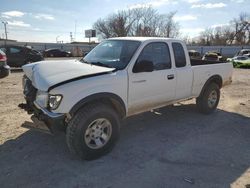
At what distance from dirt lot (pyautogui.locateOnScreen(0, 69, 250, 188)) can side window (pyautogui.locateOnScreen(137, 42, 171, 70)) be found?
1373mm

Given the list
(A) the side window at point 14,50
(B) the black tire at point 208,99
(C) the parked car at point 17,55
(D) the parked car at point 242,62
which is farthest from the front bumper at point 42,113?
(D) the parked car at point 242,62

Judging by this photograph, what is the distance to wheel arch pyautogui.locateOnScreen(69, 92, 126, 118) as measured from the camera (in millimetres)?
4012

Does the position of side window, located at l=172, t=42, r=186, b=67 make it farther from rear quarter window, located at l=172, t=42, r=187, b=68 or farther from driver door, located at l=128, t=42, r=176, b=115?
driver door, located at l=128, t=42, r=176, b=115

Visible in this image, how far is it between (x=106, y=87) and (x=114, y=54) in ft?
3.52

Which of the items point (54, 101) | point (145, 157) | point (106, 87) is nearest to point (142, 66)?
point (106, 87)

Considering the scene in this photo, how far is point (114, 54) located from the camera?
5.18 m

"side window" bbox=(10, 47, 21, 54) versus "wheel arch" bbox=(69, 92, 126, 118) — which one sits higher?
"side window" bbox=(10, 47, 21, 54)

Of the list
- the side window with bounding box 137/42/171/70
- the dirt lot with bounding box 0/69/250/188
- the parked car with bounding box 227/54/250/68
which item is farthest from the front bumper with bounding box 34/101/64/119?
the parked car with bounding box 227/54/250/68

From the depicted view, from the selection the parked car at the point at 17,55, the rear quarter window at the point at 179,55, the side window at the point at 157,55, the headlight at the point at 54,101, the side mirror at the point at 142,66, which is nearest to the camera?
the headlight at the point at 54,101

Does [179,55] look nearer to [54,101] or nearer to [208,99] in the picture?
[208,99]

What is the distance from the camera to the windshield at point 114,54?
4866mm

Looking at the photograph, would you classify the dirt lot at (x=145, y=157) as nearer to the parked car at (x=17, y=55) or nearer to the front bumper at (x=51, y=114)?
the front bumper at (x=51, y=114)

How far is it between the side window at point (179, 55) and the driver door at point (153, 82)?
0.80 feet

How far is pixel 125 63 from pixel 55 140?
1902mm
